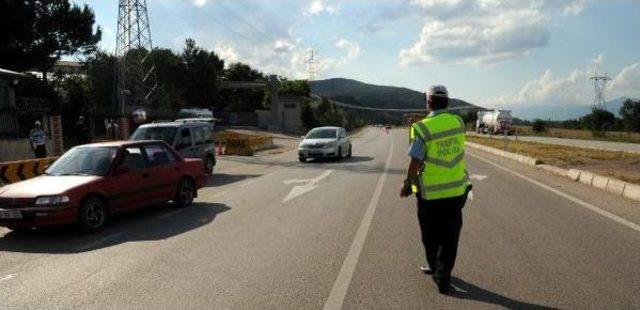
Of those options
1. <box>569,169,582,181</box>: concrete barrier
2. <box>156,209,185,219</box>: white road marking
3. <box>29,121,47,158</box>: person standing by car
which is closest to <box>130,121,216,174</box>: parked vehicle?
<box>29,121,47,158</box>: person standing by car

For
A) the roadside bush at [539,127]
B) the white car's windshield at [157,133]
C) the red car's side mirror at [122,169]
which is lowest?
the roadside bush at [539,127]

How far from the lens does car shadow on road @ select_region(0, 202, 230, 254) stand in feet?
26.9

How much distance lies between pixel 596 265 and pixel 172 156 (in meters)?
7.91

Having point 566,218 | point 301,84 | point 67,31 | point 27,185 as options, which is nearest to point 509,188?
point 566,218

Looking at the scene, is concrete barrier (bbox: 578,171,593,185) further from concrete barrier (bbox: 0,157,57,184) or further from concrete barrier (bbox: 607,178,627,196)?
concrete barrier (bbox: 0,157,57,184)

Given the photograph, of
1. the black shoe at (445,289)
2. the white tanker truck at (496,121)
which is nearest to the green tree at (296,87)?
the white tanker truck at (496,121)

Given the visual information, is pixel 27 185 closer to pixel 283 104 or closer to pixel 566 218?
pixel 566 218

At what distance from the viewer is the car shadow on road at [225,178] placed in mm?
16694

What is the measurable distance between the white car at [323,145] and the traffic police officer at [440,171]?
60.6 feet

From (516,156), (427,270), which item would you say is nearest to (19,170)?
(427,270)

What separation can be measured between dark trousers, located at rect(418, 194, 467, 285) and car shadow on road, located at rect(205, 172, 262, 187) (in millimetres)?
10904

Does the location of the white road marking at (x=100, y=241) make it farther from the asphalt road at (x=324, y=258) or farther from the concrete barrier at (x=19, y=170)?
the concrete barrier at (x=19, y=170)

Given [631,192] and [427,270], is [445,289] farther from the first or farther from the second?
[631,192]

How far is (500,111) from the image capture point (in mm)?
72375
